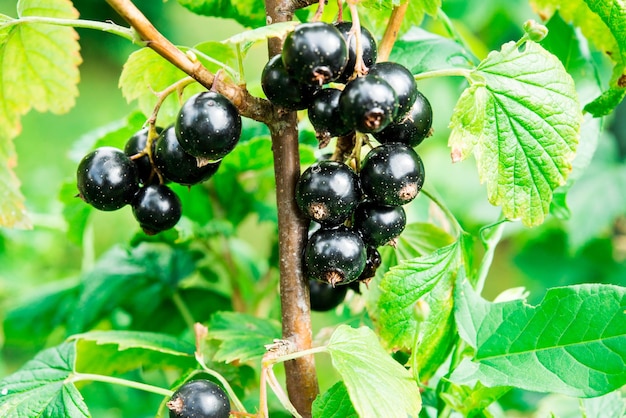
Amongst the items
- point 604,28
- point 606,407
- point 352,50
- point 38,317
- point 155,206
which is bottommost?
point 606,407

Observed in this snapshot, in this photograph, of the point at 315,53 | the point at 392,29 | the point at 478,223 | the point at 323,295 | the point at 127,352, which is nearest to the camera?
the point at 315,53

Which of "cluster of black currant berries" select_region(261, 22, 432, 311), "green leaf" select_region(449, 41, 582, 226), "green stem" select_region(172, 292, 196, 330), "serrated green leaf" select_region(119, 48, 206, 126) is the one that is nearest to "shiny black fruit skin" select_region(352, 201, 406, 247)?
"cluster of black currant berries" select_region(261, 22, 432, 311)

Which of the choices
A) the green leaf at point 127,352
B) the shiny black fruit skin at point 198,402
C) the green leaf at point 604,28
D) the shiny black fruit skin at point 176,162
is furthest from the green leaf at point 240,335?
the green leaf at point 604,28

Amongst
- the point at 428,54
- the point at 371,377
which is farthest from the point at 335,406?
the point at 428,54

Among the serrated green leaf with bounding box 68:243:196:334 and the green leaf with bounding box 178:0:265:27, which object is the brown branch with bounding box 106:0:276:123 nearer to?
the green leaf with bounding box 178:0:265:27

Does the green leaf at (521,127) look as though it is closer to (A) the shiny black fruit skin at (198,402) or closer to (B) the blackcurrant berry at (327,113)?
(B) the blackcurrant berry at (327,113)

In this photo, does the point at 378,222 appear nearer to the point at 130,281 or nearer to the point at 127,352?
the point at 127,352

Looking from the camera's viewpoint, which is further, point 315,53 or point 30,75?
point 30,75

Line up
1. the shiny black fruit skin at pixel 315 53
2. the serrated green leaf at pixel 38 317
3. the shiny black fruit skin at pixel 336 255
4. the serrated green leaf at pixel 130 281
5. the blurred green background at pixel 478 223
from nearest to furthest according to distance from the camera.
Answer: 1. the shiny black fruit skin at pixel 315 53
2. the shiny black fruit skin at pixel 336 255
3. the serrated green leaf at pixel 130 281
4. the serrated green leaf at pixel 38 317
5. the blurred green background at pixel 478 223
